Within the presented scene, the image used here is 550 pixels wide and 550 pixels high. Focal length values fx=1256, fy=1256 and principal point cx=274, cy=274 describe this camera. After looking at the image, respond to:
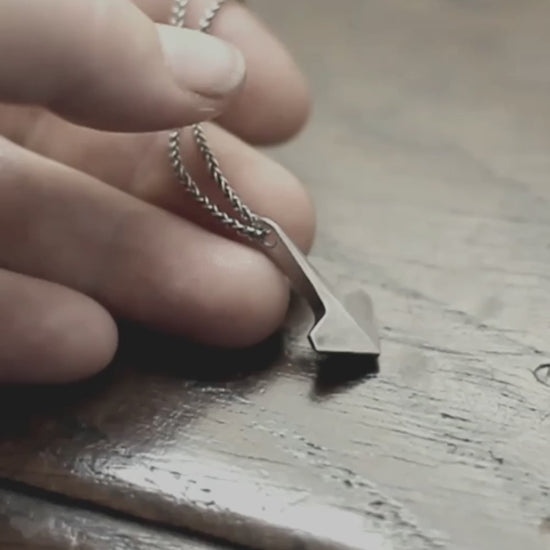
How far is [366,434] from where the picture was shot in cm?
36

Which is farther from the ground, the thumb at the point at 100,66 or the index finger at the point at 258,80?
the thumb at the point at 100,66

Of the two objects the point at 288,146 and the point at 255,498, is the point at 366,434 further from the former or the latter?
the point at 288,146

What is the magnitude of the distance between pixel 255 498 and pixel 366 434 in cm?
4

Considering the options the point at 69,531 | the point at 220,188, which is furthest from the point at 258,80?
the point at 69,531

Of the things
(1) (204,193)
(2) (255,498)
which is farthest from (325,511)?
(1) (204,193)

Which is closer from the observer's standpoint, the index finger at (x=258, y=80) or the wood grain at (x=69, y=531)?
the wood grain at (x=69, y=531)

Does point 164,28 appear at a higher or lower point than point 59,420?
higher

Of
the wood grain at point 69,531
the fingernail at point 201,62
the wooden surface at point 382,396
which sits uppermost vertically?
the fingernail at point 201,62

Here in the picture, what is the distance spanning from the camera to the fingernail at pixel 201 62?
35 centimetres

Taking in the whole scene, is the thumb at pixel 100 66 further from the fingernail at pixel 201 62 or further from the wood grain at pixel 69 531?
the wood grain at pixel 69 531

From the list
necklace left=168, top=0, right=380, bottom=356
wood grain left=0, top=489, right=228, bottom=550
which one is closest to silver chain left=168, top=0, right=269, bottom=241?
necklace left=168, top=0, right=380, bottom=356

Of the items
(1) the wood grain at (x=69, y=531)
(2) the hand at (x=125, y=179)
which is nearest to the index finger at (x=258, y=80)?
(2) the hand at (x=125, y=179)

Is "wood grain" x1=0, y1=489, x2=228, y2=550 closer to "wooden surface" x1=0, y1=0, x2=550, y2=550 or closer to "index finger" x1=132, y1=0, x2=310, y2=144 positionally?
"wooden surface" x1=0, y1=0, x2=550, y2=550

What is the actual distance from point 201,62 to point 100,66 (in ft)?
0.13
